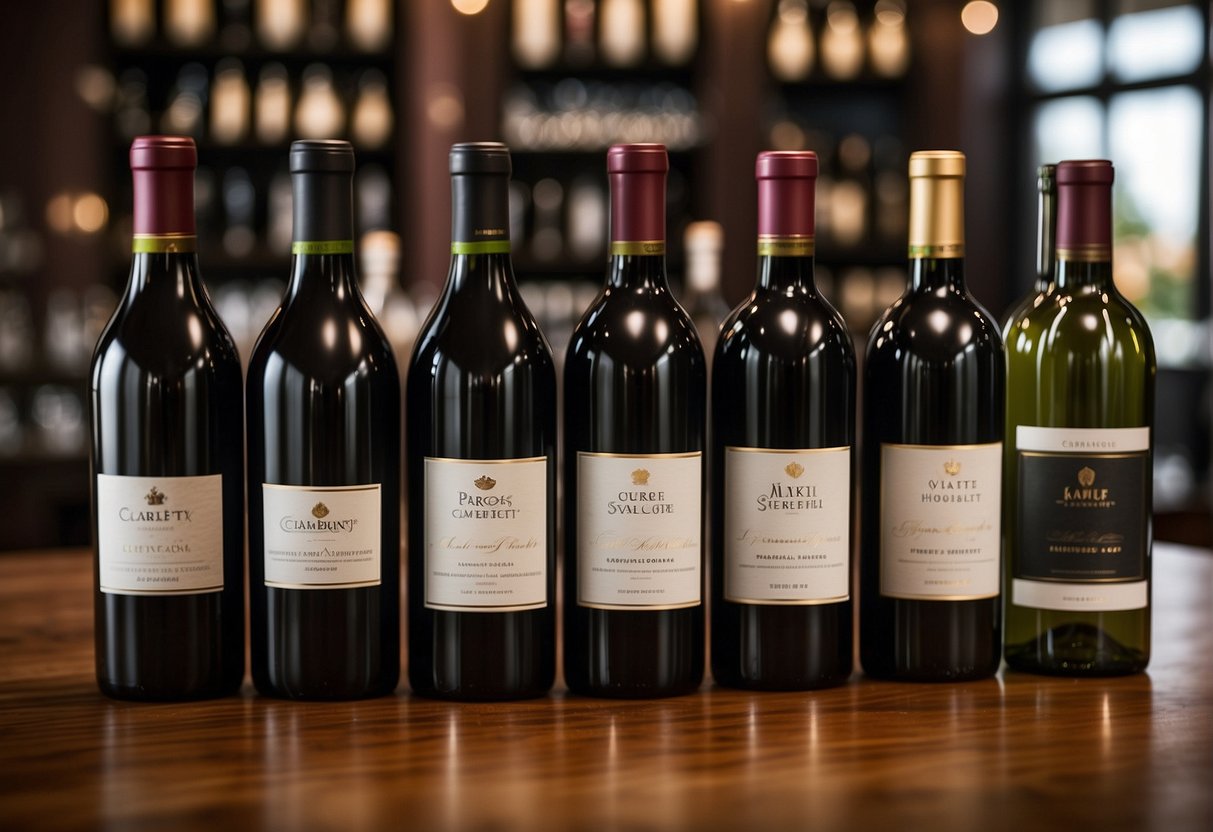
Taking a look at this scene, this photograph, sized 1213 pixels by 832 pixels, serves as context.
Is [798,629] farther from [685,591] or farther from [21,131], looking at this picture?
[21,131]

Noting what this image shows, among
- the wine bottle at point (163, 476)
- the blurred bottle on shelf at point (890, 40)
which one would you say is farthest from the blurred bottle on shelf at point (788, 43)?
the wine bottle at point (163, 476)

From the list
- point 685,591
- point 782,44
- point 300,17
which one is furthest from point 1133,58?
point 685,591

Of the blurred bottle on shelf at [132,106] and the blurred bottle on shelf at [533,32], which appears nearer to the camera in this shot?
the blurred bottle on shelf at [132,106]

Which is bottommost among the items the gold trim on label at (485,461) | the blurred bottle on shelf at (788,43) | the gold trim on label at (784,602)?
the gold trim on label at (784,602)

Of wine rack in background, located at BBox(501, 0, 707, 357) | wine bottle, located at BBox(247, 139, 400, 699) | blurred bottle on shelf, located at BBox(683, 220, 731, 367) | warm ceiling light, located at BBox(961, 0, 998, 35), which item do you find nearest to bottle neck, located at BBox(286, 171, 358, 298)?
wine bottle, located at BBox(247, 139, 400, 699)

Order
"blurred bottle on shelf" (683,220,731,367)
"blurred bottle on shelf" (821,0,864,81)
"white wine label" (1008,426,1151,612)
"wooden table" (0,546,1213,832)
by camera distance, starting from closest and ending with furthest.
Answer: "wooden table" (0,546,1213,832), "white wine label" (1008,426,1151,612), "blurred bottle on shelf" (683,220,731,367), "blurred bottle on shelf" (821,0,864,81)

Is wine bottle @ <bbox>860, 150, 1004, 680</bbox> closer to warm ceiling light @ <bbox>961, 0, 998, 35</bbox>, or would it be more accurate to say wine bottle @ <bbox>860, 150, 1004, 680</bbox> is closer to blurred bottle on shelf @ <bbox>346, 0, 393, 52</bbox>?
blurred bottle on shelf @ <bbox>346, 0, 393, 52</bbox>

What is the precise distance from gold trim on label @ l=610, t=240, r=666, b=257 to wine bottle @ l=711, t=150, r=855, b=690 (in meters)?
0.08

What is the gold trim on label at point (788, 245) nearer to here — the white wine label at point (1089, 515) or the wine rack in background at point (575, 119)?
the white wine label at point (1089, 515)

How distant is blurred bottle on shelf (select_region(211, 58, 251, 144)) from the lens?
14.1 ft

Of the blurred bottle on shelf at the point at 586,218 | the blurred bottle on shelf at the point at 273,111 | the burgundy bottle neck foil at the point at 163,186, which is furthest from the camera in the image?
the blurred bottle on shelf at the point at 586,218

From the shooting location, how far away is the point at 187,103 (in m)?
4.32

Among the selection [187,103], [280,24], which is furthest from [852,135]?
[187,103]

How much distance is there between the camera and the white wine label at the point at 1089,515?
3.54ft
